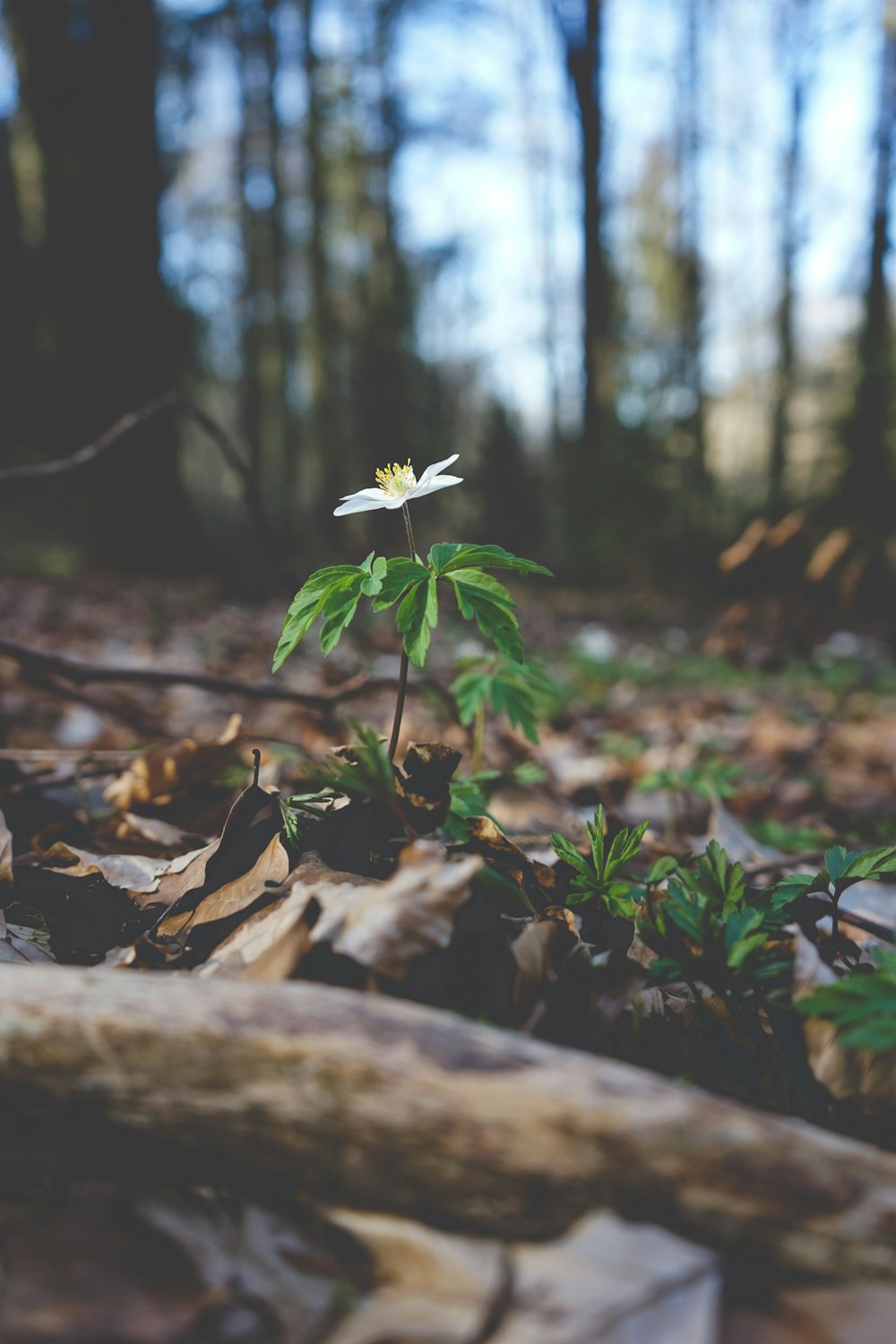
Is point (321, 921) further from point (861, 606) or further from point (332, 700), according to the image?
point (861, 606)

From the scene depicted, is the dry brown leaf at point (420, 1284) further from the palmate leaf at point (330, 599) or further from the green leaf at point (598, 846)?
the palmate leaf at point (330, 599)

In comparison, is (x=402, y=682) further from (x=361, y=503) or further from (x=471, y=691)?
(x=471, y=691)

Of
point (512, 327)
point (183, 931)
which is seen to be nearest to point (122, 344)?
point (183, 931)

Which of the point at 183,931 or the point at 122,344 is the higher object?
the point at 122,344

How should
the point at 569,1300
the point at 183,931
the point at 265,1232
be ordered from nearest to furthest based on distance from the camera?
the point at 569,1300, the point at 265,1232, the point at 183,931

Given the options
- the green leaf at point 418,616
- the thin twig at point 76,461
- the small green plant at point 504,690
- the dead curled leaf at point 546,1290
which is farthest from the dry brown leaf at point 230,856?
the thin twig at point 76,461

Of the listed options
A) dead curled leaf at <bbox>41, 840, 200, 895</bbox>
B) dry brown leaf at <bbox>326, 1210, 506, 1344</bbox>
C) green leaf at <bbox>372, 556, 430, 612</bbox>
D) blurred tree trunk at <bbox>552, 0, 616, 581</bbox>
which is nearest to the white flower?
green leaf at <bbox>372, 556, 430, 612</bbox>

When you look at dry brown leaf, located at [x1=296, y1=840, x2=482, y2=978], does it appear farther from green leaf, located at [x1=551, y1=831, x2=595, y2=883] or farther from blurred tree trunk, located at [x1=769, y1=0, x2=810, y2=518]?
blurred tree trunk, located at [x1=769, y1=0, x2=810, y2=518]
